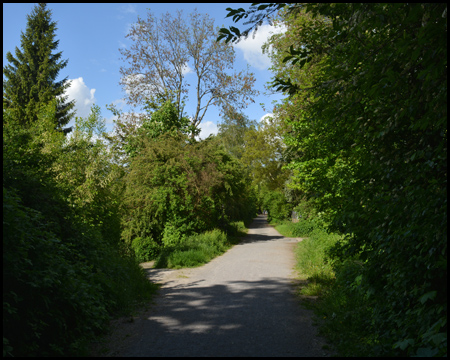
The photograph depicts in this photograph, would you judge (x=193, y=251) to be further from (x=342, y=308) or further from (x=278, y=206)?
(x=278, y=206)

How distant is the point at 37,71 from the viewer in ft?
96.9

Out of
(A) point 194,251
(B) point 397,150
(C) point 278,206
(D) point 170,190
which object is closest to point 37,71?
(D) point 170,190

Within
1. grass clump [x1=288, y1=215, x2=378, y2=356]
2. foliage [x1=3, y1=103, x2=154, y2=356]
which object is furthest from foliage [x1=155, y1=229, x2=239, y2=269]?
grass clump [x1=288, y1=215, x2=378, y2=356]

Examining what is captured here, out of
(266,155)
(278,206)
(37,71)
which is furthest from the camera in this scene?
(278,206)

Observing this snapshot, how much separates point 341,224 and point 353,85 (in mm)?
2322

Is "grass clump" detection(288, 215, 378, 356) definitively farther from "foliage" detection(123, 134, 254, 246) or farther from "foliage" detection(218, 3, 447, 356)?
"foliage" detection(123, 134, 254, 246)

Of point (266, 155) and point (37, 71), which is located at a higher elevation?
point (37, 71)

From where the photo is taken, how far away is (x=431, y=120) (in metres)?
3.58

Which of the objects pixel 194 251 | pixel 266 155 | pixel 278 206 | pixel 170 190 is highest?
pixel 266 155

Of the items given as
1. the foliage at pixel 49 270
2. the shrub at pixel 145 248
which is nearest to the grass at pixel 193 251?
the shrub at pixel 145 248

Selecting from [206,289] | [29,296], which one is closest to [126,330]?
[29,296]

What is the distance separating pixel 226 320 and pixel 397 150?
4.20 m

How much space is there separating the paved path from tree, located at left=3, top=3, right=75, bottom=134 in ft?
77.4

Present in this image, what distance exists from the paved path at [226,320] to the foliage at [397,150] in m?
1.53
